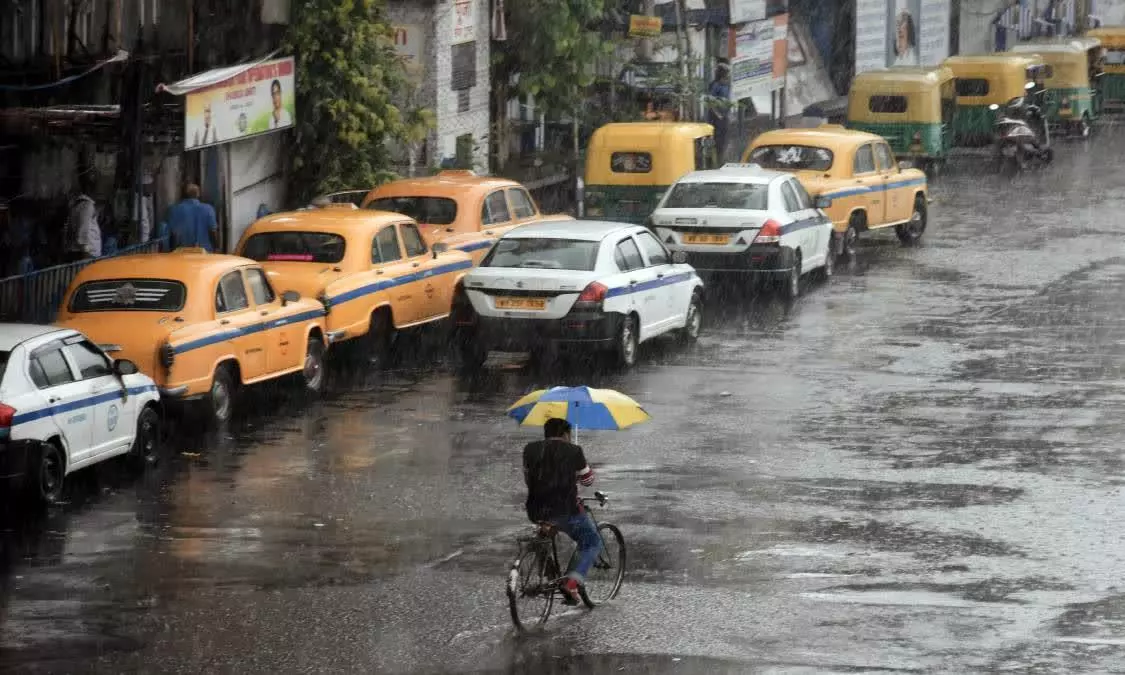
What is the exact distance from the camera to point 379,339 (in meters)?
22.0

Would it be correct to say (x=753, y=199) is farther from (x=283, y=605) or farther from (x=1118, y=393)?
(x=283, y=605)

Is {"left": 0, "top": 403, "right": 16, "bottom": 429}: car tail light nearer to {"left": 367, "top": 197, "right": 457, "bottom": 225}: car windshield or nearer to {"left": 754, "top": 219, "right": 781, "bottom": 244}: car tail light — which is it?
{"left": 367, "top": 197, "right": 457, "bottom": 225}: car windshield

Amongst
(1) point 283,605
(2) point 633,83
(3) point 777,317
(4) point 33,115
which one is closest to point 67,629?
(1) point 283,605

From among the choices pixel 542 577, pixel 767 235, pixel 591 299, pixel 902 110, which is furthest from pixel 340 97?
pixel 542 577

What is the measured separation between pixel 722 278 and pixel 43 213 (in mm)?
8467

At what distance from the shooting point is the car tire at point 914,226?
108ft

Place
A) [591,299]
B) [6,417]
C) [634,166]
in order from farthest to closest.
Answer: [634,166]
[591,299]
[6,417]

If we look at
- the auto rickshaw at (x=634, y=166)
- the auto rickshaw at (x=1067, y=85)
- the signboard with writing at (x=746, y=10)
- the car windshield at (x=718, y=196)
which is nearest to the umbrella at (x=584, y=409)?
the car windshield at (x=718, y=196)

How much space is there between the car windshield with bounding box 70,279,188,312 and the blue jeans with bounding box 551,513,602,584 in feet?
23.5

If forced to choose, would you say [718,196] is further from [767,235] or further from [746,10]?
[746,10]

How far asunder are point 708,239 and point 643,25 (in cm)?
1366

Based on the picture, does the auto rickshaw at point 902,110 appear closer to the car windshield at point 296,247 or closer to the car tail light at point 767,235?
the car tail light at point 767,235

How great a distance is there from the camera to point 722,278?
26.5m

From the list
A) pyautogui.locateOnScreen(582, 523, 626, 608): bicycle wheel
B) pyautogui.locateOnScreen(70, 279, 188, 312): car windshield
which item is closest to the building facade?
pyautogui.locateOnScreen(70, 279, 188, 312): car windshield
